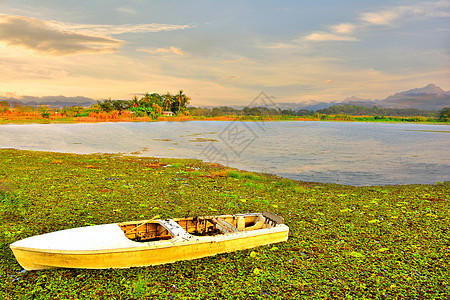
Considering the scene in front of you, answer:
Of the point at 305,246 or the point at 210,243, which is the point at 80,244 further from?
the point at 305,246

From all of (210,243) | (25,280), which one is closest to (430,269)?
(210,243)

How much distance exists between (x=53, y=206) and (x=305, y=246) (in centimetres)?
857

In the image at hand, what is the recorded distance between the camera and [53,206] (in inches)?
378

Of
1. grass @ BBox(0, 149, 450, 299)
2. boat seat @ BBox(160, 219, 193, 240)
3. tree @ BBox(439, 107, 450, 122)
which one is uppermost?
tree @ BBox(439, 107, 450, 122)

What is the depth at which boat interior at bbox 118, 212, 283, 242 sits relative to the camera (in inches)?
271

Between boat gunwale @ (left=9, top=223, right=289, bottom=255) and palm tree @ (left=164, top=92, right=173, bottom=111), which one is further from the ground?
palm tree @ (left=164, top=92, right=173, bottom=111)

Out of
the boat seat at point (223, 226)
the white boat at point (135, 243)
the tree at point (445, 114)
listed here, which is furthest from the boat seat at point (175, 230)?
the tree at point (445, 114)

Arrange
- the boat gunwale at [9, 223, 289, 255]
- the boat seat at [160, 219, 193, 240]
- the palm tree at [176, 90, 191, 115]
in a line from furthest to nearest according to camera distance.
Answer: the palm tree at [176, 90, 191, 115]
the boat seat at [160, 219, 193, 240]
the boat gunwale at [9, 223, 289, 255]

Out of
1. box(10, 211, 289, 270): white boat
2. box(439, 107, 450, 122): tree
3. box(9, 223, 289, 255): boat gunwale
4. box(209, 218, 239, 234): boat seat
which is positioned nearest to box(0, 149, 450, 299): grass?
box(10, 211, 289, 270): white boat

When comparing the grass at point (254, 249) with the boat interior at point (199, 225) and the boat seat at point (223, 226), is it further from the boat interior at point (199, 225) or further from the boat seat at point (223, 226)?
the boat interior at point (199, 225)

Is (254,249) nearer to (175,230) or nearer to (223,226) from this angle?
(223,226)

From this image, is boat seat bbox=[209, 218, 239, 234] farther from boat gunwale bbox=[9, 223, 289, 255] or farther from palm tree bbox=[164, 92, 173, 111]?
palm tree bbox=[164, 92, 173, 111]

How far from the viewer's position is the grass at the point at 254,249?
5625 mm

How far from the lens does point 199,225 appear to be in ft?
25.3
